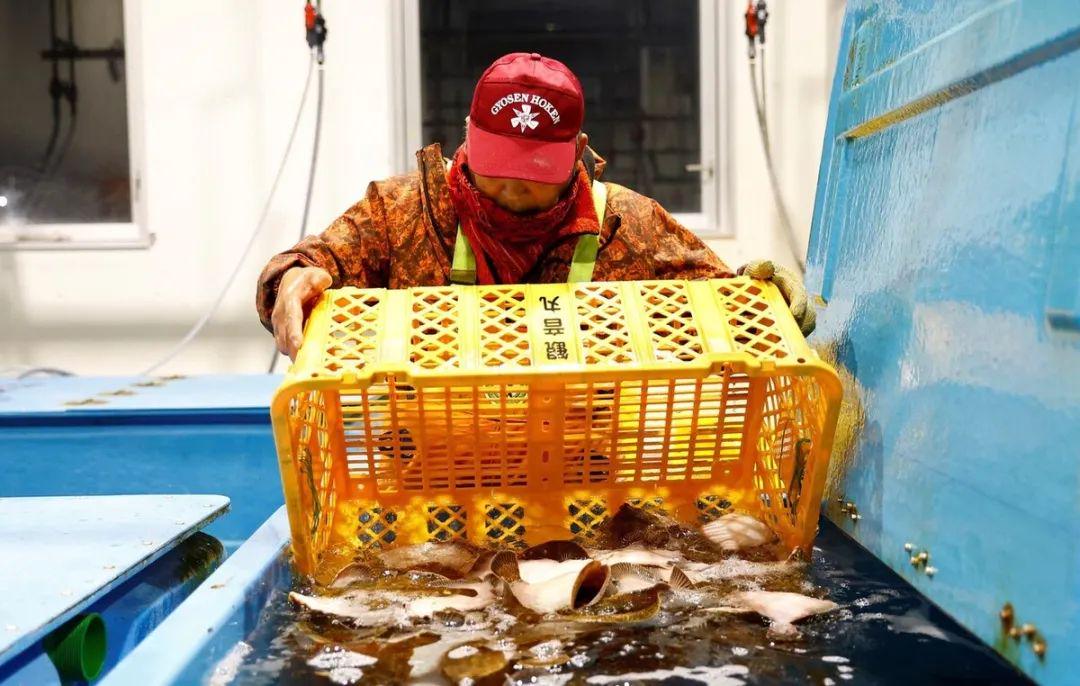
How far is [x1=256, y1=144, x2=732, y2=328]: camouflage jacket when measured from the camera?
1.92 m

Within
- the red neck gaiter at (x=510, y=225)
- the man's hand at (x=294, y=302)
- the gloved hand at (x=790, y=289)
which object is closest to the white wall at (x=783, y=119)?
the red neck gaiter at (x=510, y=225)

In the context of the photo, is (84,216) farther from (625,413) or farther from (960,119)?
(960,119)

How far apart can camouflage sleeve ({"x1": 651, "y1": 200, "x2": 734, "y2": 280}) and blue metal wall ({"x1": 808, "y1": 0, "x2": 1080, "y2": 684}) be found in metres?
0.38

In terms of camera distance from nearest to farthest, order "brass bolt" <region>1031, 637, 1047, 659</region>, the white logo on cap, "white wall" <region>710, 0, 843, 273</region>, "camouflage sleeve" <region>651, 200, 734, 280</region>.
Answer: "brass bolt" <region>1031, 637, 1047, 659</region>
the white logo on cap
"camouflage sleeve" <region>651, 200, 734, 280</region>
"white wall" <region>710, 0, 843, 273</region>

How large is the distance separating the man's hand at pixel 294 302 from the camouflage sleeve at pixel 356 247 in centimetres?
20

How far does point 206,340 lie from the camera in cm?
416

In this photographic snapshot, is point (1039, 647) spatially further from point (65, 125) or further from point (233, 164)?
point (65, 125)

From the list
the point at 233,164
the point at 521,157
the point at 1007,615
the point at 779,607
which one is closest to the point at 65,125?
the point at 233,164

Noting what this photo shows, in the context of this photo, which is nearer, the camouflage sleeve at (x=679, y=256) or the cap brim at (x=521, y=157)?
the cap brim at (x=521, y=157)

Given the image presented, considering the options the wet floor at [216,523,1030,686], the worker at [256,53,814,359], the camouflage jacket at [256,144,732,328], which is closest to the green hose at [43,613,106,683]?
the wet floor at [216,523,1030,686]

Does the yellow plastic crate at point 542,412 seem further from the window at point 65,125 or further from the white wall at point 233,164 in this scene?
the window at point 65,125

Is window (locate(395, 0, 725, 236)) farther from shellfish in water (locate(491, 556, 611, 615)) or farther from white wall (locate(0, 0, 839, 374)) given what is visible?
shellfish in water (locate(491, 556, 611, 615))

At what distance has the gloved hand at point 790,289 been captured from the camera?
4.86 ft

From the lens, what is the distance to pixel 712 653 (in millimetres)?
1103
